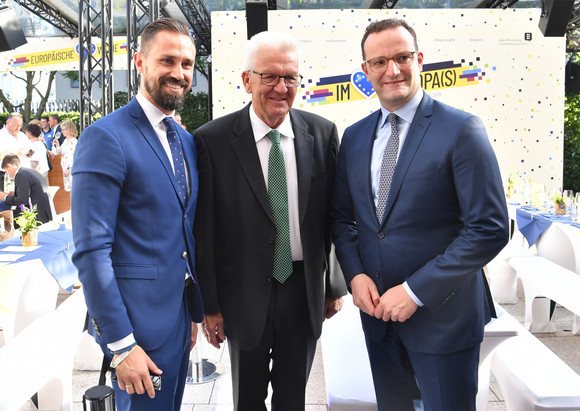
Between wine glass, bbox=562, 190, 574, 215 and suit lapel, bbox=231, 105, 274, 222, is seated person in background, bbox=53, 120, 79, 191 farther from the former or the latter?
suit lapel, bbox=231, 105, 274, 222

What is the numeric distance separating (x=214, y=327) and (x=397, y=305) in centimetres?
67

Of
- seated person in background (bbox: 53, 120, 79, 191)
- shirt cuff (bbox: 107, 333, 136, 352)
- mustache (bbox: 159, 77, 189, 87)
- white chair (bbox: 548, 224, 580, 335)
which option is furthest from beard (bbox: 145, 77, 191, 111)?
seated person in background (bbox: 53, 120, 79, 191)

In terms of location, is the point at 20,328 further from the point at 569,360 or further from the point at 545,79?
the point at 545,79

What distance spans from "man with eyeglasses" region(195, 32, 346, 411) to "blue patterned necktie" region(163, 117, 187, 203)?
0.40ft

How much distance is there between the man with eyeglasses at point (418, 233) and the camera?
4.84ft

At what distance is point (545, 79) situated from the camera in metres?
8.65

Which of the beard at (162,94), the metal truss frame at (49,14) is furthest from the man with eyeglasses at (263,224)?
the metal truss frame at (49,14)

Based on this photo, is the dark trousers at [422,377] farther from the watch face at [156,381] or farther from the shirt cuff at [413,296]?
Result: the watch face at [156,381]

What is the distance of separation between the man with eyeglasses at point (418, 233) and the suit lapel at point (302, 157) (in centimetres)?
15

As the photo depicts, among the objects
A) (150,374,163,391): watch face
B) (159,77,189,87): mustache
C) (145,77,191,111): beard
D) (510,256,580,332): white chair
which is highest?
(159,77,189,87): mustache

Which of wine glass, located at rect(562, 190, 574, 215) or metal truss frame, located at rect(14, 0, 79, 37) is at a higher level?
metal truss frame, located at rect(14, 0, 79, 37)

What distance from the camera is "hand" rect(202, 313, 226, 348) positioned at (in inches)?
70.8

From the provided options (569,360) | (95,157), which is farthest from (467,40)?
(95,157)

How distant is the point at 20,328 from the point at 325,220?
8.24 feet
